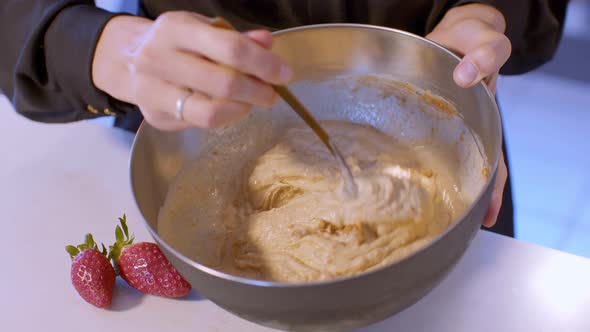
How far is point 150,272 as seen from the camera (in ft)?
2.94

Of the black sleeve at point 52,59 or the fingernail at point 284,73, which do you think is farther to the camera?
the black sleeve at point 52,59

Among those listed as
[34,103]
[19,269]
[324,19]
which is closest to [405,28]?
[324,19]

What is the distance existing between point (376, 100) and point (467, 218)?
1.30ft

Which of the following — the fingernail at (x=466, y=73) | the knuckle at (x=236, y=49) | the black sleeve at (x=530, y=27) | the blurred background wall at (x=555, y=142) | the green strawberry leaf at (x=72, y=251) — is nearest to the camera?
the knuckle at (x=236, y=49)

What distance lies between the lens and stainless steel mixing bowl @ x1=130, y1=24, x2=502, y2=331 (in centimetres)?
67

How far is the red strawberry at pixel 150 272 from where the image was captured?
896 mm

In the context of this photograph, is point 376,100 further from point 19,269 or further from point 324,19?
point 19,269

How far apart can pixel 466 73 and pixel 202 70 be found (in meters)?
0.37

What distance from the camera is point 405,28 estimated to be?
119 centimetres

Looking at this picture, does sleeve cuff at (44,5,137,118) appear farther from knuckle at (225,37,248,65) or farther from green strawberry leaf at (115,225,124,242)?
knuckle at (225,37,248,65)

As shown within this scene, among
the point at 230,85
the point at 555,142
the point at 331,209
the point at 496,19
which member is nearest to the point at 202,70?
the point at 230,85

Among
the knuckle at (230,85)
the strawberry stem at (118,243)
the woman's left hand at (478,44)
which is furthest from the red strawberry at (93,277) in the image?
the woman's left hand at (478,44)

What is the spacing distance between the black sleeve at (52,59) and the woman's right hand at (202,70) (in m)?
0.23

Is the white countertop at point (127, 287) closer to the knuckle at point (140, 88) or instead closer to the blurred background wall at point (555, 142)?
the knuckle at point (140, 88)
